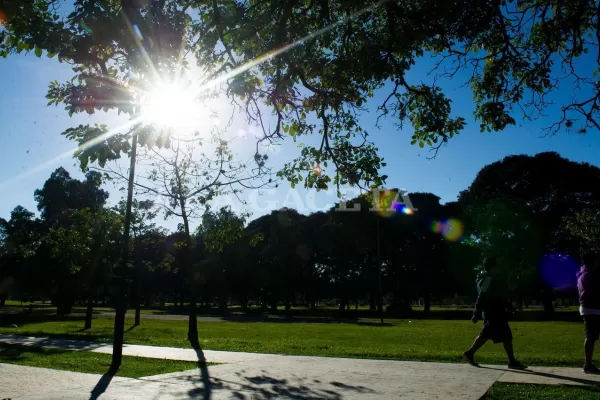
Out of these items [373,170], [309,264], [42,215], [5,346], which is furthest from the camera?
[309,264]

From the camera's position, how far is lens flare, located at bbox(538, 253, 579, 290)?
41.0 meters

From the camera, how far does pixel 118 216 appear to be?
20.6 meters

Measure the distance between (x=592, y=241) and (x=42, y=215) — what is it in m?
44.5

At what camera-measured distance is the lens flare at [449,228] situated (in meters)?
49.2

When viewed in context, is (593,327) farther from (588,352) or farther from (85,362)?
(85,362)

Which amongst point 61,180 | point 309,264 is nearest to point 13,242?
point 61,180

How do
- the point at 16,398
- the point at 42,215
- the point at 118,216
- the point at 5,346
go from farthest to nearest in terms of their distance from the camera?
the point at 42,215 < the point at 118,216 < the point at 5,346 < the point at 16,398

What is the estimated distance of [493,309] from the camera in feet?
27.1

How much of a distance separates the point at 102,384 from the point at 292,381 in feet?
8.35

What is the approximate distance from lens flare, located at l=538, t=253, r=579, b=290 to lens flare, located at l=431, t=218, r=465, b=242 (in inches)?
350

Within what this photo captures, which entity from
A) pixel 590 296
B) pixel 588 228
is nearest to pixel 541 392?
pixel 590 296

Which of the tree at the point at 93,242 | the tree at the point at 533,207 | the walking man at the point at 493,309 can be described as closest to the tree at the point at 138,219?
the tree at the point at 93,242

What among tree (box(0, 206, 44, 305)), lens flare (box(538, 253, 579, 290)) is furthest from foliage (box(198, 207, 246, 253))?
lens flare (box(538, 253, 579, 290))

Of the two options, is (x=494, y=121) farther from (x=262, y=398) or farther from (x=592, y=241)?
(x=592, y=241)
